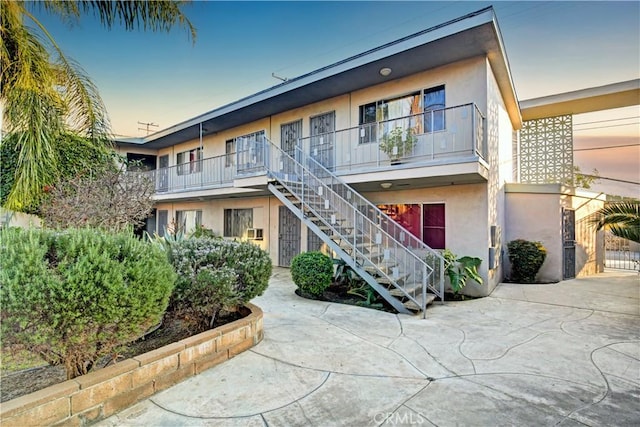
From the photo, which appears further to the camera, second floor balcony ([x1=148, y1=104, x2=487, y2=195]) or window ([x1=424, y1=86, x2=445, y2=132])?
window ([x1=424, y1=86, x2=445, y2=132])

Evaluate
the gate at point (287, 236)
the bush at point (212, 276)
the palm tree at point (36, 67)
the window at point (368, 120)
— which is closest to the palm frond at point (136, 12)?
the palm tree at point (36, 67)

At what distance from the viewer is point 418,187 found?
29.8 feet

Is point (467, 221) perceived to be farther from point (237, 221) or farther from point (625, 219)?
point (237, 221)

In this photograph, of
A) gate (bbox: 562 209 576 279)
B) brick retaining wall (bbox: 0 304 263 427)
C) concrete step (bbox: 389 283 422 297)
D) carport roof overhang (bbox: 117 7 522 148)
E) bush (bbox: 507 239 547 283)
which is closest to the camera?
brick retaining wall (bbox: 0 304 263 427)

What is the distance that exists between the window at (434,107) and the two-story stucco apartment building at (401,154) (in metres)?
0.03

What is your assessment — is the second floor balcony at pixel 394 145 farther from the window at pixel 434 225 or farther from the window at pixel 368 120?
the window at pixel 434 225

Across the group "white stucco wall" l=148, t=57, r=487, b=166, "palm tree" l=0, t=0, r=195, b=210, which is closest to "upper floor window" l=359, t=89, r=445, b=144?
"white stucco wall" l=148, t=57, r=487, b=166

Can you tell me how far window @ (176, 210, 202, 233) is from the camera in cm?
1602

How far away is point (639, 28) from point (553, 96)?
2.66m

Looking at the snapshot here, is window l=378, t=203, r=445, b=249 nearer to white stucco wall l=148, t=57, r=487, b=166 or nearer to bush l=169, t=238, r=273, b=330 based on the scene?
white stucco wall l=148, t=57, r=487, b=166

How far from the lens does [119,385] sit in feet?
9.29

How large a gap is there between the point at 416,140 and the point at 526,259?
4.76 metres

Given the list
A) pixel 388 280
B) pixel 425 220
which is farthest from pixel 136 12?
pixel 425 220

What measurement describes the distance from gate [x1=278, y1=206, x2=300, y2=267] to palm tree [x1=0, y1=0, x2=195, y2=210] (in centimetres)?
714
